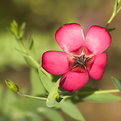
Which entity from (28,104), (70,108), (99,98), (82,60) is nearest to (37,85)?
(28,104)

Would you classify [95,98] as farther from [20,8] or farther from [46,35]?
[20,8]

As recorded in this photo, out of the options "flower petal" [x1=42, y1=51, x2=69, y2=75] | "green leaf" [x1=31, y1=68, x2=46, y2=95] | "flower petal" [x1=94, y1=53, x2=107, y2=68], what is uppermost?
"flower petal" [x1=42, y1=51, x2=69, y2=75]

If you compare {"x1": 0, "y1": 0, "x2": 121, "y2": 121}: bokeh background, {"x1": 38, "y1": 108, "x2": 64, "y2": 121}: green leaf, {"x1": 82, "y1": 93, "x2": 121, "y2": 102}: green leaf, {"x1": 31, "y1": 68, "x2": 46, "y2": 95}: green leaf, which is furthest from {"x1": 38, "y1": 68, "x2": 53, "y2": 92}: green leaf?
{"x1": 0, "y1": 0, "x2": 121, "y2": 121}: bokeh background

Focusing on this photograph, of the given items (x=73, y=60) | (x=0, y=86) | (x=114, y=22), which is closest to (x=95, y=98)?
(x=73, y=60)

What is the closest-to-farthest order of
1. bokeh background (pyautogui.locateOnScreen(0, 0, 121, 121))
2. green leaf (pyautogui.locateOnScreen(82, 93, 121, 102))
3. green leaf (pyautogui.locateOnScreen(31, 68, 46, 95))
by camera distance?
green leaf (pyautogui.locateOnScreen(82, 93, 121, 102))
green leaf (pyautogui.locateOnScreen(31, 68, 46, 95))
bokeh background (pyautogui.locateOnScreen(0, 0, 121, 121))

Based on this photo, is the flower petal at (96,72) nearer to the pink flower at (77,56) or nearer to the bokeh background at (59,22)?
the pink flower at (77,56)

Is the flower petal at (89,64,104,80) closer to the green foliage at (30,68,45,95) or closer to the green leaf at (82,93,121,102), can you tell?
the green leaf at (82,93,121,102)

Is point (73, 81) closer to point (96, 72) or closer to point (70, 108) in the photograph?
point (96, 72)
